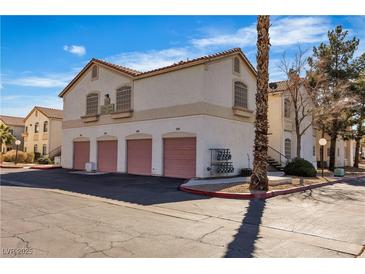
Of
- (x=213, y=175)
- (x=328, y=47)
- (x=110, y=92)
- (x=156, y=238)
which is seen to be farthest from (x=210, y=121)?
(x=328, y=47)

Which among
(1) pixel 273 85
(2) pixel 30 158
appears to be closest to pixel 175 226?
(1) pixel 273 85

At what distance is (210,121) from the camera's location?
17.5 metres

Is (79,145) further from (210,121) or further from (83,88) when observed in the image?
(210,121)

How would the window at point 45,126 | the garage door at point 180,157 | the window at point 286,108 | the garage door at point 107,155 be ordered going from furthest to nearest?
the window at point 45,126 → the window at point 286,108 → the garage door at point 107,155 → the garage door at point 180,157

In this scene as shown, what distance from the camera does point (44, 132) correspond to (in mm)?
39375

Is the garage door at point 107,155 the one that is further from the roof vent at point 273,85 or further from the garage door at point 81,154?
the roof vent at point 273,85

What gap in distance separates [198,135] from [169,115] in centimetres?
257

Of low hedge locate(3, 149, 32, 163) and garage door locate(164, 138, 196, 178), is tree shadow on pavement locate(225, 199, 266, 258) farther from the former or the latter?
low hedge locate(3, 149, 32, 163)

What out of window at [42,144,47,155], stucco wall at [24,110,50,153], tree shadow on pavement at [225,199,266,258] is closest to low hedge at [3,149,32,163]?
window at [42,144,47,155]

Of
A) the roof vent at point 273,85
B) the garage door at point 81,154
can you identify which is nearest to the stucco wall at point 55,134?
the garage door at point 81,154

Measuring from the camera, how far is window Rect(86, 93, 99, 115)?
24297 millimetres

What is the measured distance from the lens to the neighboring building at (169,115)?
57.3ft

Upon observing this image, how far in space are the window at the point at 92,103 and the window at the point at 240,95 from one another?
429 inches

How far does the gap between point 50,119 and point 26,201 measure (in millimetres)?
31184
